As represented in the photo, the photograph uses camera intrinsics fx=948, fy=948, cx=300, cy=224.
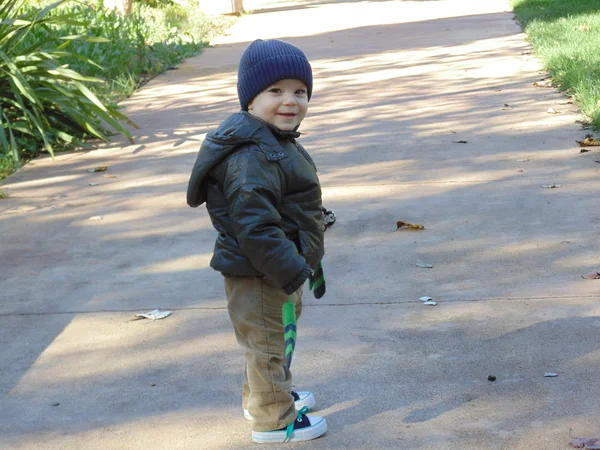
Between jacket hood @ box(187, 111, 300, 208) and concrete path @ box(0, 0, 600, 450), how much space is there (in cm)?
94

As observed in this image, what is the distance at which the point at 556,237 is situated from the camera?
5117 millimetres

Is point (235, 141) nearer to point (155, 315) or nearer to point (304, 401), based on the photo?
point (304, 401)

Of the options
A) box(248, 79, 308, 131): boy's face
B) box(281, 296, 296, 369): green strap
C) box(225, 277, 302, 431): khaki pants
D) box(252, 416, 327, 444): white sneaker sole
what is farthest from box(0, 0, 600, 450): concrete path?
box(248, 79, 308, 131): boy's face

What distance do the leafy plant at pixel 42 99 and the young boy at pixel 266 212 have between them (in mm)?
4412

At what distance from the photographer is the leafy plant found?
730 centimetres

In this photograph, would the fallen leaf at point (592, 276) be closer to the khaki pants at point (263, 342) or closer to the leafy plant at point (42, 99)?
the khaki pants at point (263, 342)

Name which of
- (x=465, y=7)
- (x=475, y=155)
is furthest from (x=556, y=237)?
(x=465, y=7)

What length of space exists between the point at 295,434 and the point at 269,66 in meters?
1.22

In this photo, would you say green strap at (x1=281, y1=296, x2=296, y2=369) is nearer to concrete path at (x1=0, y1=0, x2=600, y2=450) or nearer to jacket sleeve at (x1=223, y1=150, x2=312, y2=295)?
jacket sleeve at (x1=223, y1=150, x2=312, y2=295)

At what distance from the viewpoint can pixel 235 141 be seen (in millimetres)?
2928

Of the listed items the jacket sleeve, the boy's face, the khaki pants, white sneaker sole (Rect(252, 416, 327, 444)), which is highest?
the boy's face

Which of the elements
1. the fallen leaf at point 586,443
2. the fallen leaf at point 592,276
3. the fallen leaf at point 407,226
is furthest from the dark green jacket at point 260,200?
the fallen leaf at point 407,226

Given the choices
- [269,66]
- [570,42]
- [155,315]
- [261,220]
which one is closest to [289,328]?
[261,220]

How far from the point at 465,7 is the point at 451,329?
51.7ft
